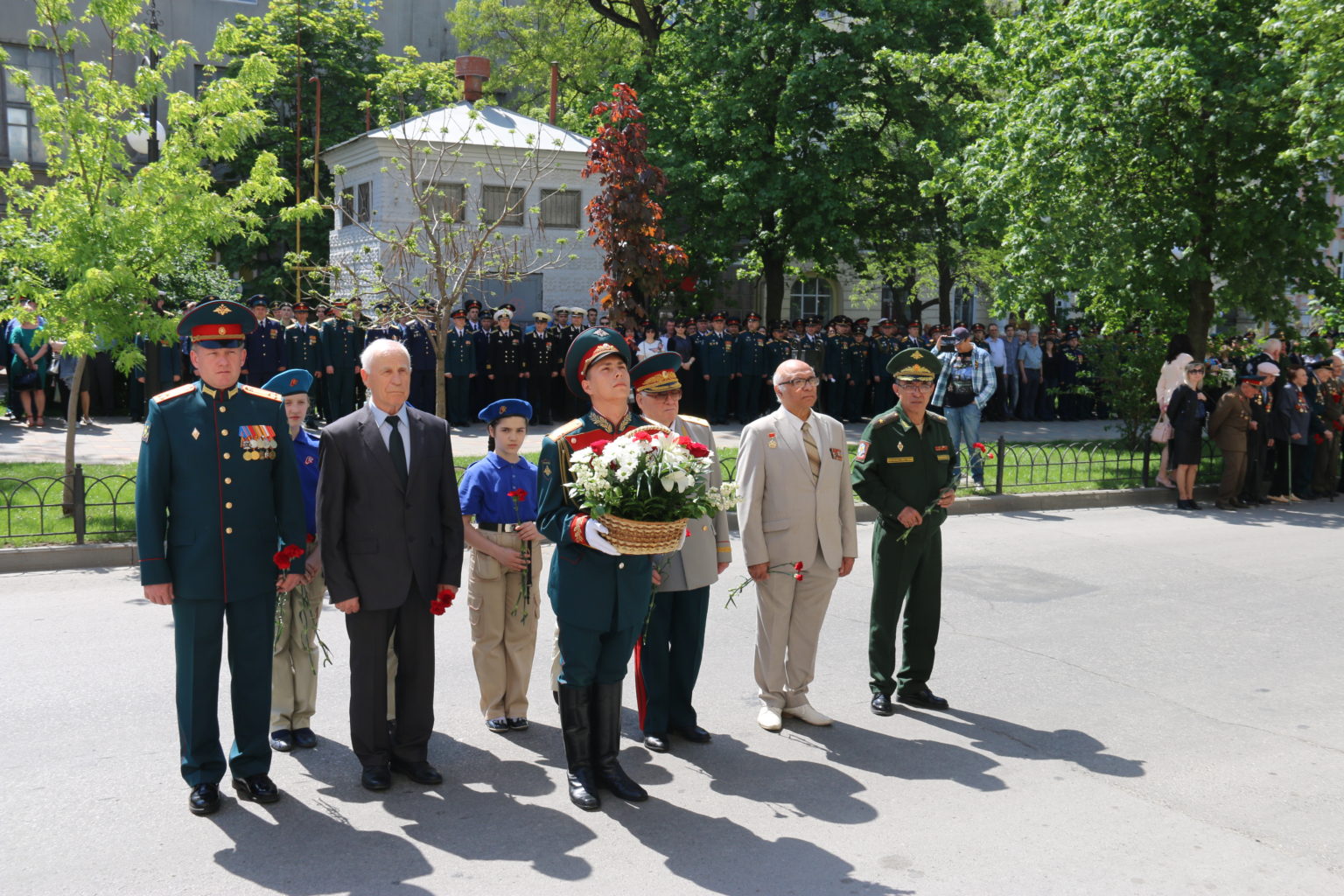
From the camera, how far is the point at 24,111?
32.2m

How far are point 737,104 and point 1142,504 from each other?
43.7 ft

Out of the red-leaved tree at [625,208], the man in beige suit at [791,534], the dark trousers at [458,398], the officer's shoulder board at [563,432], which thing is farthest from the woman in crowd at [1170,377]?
the officer's shoulder board at [563,432]

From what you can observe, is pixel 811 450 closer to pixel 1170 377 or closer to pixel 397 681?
pixel 397 681

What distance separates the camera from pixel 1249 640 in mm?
8555

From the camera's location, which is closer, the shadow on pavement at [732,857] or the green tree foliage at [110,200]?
the shadow on pavement at [732,857]

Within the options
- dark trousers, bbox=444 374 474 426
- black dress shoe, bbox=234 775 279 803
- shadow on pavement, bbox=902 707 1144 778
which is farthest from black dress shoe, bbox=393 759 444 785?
dark trousers, bbox=444 374 474 426

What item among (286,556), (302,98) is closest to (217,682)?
(286,556)

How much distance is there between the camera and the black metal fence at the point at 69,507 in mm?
10375

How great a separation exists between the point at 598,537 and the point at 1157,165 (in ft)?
49.8

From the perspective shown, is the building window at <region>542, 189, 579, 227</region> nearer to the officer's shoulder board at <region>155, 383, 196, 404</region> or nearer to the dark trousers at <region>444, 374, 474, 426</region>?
the dark trousers at <region>444, 374, 474, 426</region>

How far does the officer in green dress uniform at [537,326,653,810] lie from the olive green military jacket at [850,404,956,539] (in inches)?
76.4

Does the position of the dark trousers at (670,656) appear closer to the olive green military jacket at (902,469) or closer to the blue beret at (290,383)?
the olive green military jacket at (902,469)

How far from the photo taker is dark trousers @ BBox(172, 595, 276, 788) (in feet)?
17.3

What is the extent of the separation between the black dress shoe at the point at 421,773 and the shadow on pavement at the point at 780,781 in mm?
936
